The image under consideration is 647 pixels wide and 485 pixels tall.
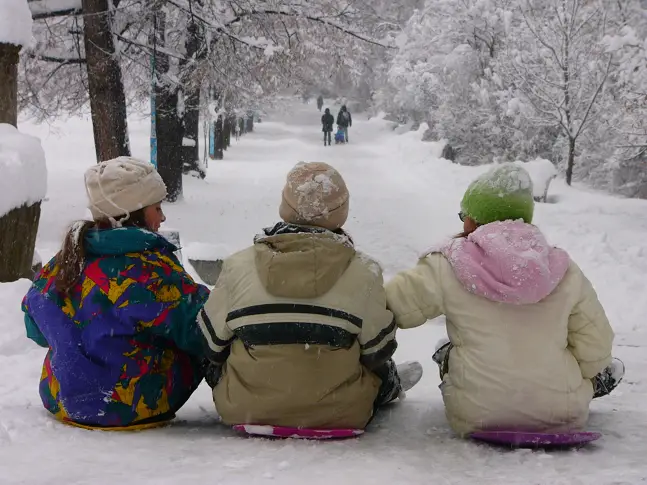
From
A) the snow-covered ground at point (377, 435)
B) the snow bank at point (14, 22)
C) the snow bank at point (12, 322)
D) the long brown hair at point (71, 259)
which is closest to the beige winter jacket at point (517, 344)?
the snow-covered ground at point (377, 435)

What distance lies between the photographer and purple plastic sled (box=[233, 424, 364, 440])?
2840 mm

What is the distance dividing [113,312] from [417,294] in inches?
53.7

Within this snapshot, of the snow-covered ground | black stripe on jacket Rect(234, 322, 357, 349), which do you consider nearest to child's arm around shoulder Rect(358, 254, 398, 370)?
black stripe on jacket Rect(234, 322, 357, 349)

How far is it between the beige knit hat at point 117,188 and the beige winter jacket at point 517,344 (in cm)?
130

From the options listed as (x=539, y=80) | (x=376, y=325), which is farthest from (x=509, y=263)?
(x=539, y=80)

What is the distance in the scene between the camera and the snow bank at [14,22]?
577 centimetres

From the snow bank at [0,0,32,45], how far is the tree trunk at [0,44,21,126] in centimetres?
12

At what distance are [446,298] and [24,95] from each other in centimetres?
1024

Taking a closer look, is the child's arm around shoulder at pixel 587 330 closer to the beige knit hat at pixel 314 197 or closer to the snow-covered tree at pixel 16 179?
the beige knit hat at pixel 314 197

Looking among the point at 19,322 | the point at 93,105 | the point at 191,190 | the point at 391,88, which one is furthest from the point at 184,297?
the point at 391,88

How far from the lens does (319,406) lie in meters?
2.88

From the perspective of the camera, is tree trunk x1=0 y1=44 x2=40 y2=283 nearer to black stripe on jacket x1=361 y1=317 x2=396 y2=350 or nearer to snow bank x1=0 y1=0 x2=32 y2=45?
Result: snow bank x1=0 y1=0 x2=32 y2=45

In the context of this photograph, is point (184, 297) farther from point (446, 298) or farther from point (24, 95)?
point (24, 95)

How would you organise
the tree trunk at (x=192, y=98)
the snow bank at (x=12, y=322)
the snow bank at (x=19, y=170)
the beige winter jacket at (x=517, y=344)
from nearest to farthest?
the beige winter jacket at (x=517, y=344)
the snow bank at (x=12, y=322)
the snow bank at (x=19, y=170)
the tree trunk at (x=192, y=98)
